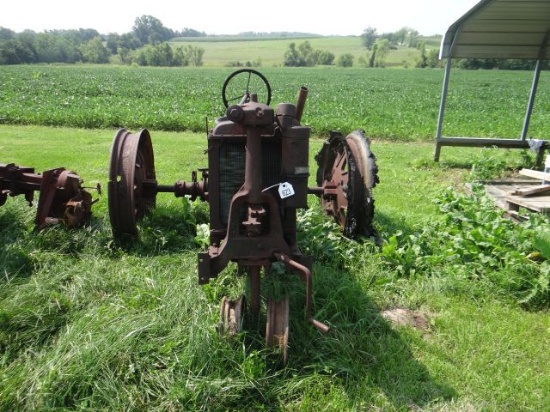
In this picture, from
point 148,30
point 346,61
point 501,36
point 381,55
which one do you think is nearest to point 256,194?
point 501,36

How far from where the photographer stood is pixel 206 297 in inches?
128

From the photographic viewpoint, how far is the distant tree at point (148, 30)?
5890 inches

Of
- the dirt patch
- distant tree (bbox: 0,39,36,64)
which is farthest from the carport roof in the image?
distant tree (bbox: 0,39,36,64)

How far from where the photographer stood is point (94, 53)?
96.2 metres

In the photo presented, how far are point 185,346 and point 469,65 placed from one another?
68780 mm

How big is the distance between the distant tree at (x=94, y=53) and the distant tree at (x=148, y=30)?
49.7m

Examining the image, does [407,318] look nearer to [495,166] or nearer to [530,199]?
[530,199]

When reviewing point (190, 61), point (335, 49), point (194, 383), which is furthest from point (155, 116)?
A: point (335, 49)

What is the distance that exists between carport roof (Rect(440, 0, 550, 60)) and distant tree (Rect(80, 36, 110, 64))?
101 meters

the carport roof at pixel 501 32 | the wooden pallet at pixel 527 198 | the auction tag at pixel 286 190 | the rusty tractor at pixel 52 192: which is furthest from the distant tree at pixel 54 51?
the auction tag at pixel 286 190

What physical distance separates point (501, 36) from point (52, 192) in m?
8.31

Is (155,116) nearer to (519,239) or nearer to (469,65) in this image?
(519,239)

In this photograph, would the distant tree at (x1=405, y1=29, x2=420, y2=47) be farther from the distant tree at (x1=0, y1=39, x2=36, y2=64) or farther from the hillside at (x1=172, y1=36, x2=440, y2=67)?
the distant tree at (x1=0, y1=39, x2=36, y2=64)

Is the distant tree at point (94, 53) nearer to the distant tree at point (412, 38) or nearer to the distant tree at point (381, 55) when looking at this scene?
the distant tree at point (381, 55)
